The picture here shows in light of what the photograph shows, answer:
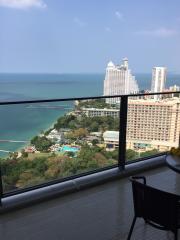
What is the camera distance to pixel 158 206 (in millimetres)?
1720

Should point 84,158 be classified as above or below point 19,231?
above

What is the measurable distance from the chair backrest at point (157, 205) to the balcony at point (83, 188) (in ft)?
1.96

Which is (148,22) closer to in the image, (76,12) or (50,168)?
(76,12)

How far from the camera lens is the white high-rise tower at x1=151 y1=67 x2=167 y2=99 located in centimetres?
431

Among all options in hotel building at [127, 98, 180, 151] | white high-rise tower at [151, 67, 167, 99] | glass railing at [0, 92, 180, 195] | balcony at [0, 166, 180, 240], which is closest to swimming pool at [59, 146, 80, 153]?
glass railing at [0, 92, 180, 195]

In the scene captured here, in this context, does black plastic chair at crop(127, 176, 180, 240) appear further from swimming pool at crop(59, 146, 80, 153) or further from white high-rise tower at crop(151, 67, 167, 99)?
white high-rise tower at crop(151, 67, 167, 99)

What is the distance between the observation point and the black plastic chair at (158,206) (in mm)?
1632

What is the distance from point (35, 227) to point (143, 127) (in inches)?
79.6

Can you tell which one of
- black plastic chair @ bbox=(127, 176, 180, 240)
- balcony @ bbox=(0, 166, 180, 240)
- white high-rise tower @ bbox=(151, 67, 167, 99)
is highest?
white high-rise tower @ bbox=(151, 67, 167, 99)

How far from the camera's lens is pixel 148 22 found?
15.4m

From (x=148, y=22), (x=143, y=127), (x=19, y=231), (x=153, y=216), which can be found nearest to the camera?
(x=153, y=216)

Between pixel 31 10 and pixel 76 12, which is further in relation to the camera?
pixel 76 12

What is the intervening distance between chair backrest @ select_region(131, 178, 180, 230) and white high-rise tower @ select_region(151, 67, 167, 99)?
230 cm

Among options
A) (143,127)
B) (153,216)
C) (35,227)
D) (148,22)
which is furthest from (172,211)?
(148,22)
